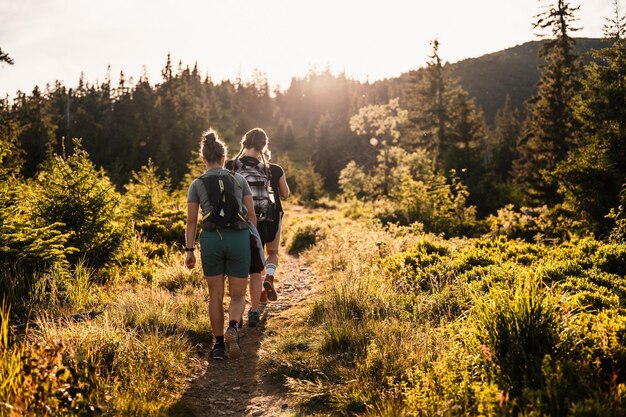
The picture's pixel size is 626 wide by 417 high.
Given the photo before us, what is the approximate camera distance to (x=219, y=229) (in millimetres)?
4598

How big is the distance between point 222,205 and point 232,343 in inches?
67.7

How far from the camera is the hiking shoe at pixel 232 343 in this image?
16.1 ft

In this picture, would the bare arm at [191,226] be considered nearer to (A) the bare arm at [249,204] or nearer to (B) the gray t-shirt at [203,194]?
(B) the gray t-shirt at [203,194]

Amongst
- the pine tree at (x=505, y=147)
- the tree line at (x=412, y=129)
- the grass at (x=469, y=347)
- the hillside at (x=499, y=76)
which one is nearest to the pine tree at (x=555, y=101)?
the tree line at (x=412, y=129)

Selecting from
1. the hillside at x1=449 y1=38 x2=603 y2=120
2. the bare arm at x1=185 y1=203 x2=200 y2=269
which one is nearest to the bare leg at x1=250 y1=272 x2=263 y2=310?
the bare arm at x1=185 y1=203 x2=200 y2=269

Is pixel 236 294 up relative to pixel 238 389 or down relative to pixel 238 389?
up

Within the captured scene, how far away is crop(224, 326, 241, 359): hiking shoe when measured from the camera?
Answer: 492cm

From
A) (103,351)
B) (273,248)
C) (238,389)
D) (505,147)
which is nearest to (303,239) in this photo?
(273,248)

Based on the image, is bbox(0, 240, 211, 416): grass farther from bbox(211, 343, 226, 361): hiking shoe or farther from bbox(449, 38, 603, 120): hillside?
bbox(449, 38, 603, 120): hillside

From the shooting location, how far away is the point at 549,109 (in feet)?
76.1

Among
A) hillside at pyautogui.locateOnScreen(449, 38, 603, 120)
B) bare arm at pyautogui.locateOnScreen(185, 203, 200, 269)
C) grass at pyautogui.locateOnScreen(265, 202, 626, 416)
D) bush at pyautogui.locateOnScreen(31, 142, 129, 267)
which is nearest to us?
grass at pyautogui.locateOnScreen(265, 202, 626, 416)

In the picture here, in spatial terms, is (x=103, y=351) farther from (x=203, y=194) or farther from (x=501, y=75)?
(x=501, y=75)

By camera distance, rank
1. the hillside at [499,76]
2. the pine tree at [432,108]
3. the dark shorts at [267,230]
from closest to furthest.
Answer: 1. the dark shorts at [267,230]
2. the pine tree at [432,108]
3. the hillside at [499,76]

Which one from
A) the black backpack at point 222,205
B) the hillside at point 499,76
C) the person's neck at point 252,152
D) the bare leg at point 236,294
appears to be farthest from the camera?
the hillside at point 499,76
